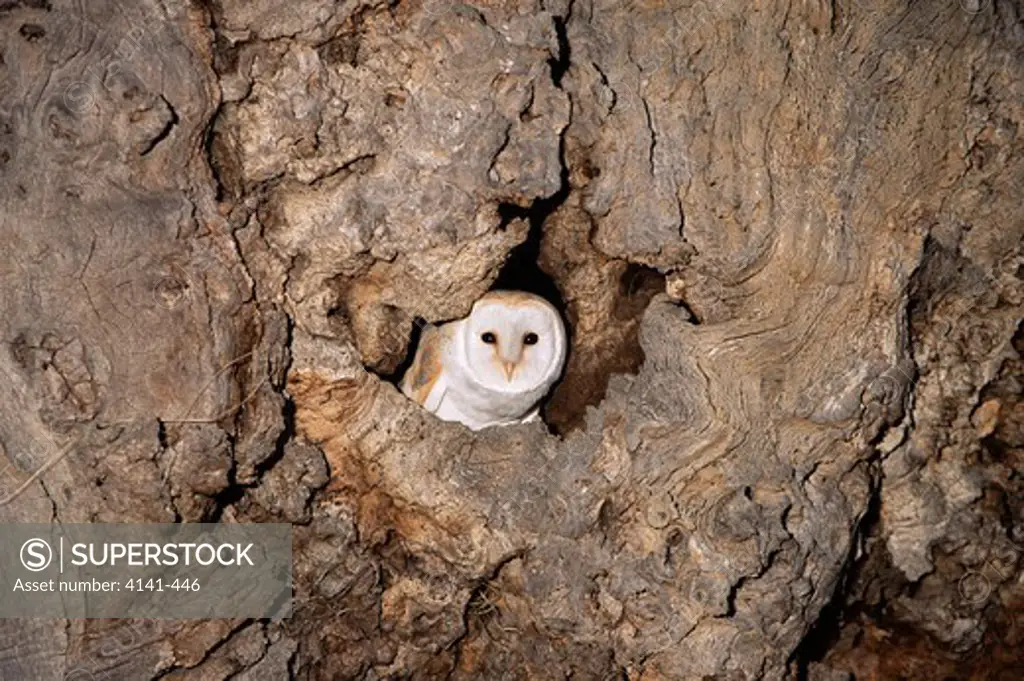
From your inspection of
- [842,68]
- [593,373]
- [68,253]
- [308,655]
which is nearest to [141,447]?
[68,253]

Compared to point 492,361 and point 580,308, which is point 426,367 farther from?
point 580,308

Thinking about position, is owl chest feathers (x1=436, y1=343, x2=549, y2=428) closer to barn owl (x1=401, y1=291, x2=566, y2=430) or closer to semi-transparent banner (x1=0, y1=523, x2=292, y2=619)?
barn owl (x1=401, y1=291, x2=566, y2=430)

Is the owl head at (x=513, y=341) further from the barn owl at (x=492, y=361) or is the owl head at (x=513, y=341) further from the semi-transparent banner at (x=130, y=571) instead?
the semi-transparent banner at (x=130, y=571)

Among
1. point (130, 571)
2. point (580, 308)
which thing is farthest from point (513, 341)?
point (130, 571)

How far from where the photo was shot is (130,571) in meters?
2.11

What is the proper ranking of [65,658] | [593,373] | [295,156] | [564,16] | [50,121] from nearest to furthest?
1. [50,121]
2. [65,658]
3. [295,156]
4. [564,16]
5. [593,373]

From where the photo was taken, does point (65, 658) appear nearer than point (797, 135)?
Yes

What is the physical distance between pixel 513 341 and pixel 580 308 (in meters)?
0.21

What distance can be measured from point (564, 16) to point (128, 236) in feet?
3.65

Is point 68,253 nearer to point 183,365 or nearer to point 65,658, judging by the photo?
point 183,365

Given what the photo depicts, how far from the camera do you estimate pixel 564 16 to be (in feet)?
7.95

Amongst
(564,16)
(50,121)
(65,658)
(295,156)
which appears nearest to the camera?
(50,121)

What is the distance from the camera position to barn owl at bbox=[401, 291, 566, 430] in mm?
2783

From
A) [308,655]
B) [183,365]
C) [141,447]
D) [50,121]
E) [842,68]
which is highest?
[842,68]
